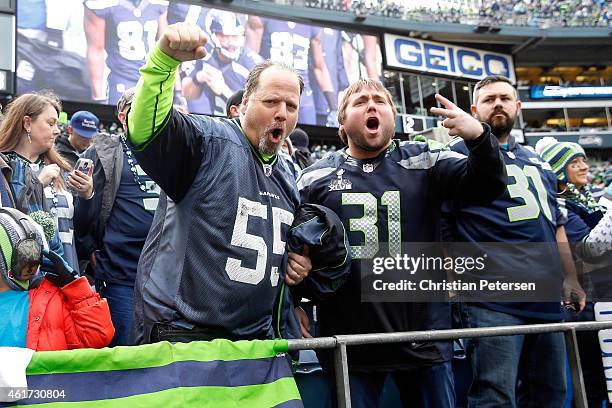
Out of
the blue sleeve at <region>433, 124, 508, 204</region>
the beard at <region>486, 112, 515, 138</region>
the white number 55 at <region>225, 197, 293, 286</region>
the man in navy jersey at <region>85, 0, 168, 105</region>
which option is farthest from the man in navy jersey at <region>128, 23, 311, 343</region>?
the man in navy jersey at <region>85, 0, 168, 105</region>

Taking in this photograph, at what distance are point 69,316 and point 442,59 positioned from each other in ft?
89.1

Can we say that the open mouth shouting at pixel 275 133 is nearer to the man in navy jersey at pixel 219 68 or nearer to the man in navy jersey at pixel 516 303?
the man in navy jersey at pixel 516 303

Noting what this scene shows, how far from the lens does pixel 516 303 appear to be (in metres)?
2.68

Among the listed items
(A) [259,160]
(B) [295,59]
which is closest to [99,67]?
(B) [295,59]

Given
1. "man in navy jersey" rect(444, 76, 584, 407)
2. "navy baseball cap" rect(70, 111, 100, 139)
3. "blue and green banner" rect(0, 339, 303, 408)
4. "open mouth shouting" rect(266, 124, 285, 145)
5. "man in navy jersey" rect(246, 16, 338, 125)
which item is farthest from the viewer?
"man in navy jersey" rect(246, 16, 338, 125)

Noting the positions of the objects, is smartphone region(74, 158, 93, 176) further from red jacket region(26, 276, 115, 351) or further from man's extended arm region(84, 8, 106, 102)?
man's extended arm region(84, 8, 106, 102)

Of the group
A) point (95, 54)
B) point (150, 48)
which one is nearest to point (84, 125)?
point (95, 54)

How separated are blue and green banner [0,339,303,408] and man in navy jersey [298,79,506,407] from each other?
2.08 feet

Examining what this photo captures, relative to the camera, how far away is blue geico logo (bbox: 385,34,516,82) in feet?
84.5

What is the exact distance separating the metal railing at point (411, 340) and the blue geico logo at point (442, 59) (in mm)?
23948

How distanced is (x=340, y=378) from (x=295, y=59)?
19945mm

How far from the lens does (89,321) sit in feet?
6.75

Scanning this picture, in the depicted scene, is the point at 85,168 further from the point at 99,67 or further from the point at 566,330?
the point at 99,67

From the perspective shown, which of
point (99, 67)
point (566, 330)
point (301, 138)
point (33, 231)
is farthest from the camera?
point (99, 67)
